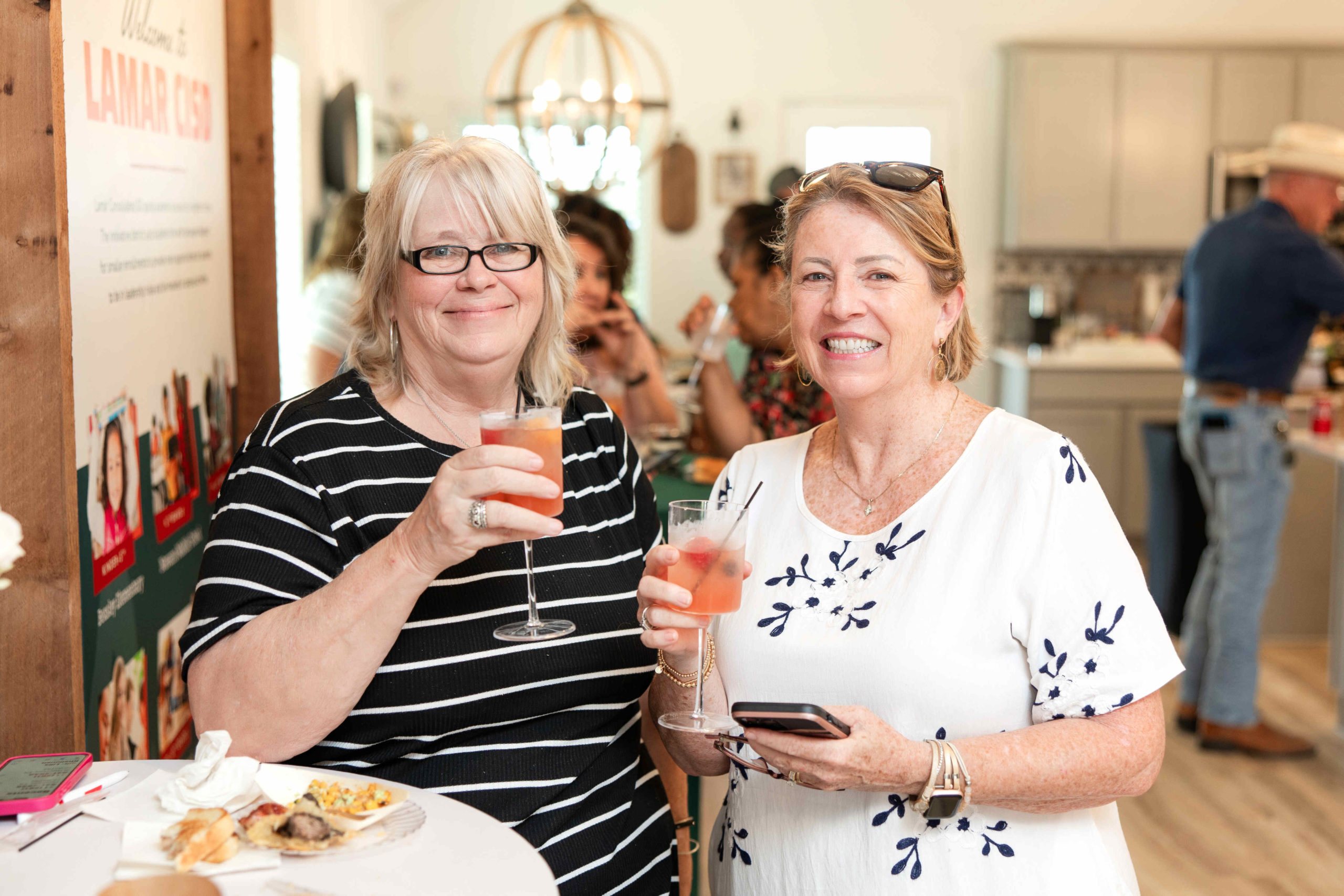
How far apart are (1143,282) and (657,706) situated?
6.32 meters

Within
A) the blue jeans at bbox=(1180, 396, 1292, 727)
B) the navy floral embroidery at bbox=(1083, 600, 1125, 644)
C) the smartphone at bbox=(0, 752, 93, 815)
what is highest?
the navy floral embroidery at bbox=(1083, 600, 1125, 644)

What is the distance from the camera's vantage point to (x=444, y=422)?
1539mm

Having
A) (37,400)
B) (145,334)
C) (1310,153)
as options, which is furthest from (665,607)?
(1310,153)

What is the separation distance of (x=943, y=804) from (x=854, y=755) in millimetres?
128

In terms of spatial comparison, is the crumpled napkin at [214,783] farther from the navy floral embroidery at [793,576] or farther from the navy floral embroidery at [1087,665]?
the navy floral embroidery at [1087,665]

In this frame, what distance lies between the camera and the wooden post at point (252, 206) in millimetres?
2436

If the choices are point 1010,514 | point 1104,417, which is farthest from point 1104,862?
point 1104,417

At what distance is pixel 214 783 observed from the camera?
1.12 m

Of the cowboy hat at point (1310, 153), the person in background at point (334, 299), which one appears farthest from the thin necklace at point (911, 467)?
the cowboy hat at point (1310, 153)

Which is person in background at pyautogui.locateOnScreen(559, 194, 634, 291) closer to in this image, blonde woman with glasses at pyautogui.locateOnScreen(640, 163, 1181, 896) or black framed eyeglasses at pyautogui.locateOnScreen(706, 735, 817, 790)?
blonde woman with glasses at pyautogui.locateOnScreen(640, 163, 1181, 896)

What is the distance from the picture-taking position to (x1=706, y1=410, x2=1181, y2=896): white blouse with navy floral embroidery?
4.29 ft

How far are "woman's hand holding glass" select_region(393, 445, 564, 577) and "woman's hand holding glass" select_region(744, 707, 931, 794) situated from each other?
1.05 feet

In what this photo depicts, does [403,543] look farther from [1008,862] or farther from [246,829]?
[1008,862]

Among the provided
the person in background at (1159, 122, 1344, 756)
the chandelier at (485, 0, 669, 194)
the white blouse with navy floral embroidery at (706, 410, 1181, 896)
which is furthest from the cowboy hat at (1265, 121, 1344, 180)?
the white blouse with navy floral embroidery at (706, 410, 1181, 896)
